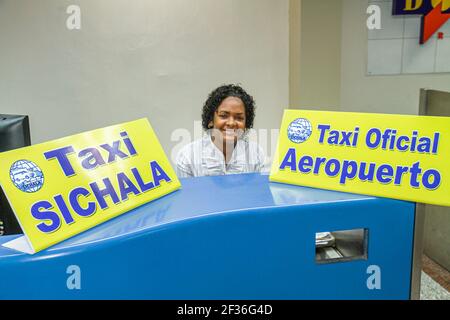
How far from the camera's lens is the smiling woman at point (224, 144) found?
1649 mm

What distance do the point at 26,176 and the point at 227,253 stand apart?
37 cm

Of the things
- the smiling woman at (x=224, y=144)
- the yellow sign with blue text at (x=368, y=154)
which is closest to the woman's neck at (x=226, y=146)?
the smiling woman at (x=224, y=144)

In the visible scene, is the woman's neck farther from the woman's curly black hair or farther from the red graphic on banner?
the red graphic on banner

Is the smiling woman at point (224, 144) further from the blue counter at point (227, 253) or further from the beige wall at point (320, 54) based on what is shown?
the beige wall at point (320, 54)

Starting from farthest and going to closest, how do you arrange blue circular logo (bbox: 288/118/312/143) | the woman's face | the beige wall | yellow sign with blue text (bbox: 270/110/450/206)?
the beige wall, the woman's face, blue circular logo (bbox: 288/118/312/143), yellow sign with blue text (bbox: 270/110/450/206)

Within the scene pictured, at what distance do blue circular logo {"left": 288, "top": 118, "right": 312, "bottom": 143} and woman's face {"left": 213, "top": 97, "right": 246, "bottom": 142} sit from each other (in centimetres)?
76

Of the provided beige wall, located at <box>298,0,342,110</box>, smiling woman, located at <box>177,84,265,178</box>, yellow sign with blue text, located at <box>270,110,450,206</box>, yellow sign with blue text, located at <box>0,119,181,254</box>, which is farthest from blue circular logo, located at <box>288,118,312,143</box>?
beige wall, located at <box>298,0,342,110</box>

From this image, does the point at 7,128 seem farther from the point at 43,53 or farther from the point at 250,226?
the point at 43,53

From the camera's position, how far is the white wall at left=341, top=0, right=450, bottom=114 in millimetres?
2668

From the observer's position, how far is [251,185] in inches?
35.6

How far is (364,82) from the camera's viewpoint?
2812 millimetres

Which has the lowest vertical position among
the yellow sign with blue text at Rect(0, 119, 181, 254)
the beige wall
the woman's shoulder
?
the woman's shoulder

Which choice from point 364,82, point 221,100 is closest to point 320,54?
point 364,82

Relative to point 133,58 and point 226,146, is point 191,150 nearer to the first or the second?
point 226,146
